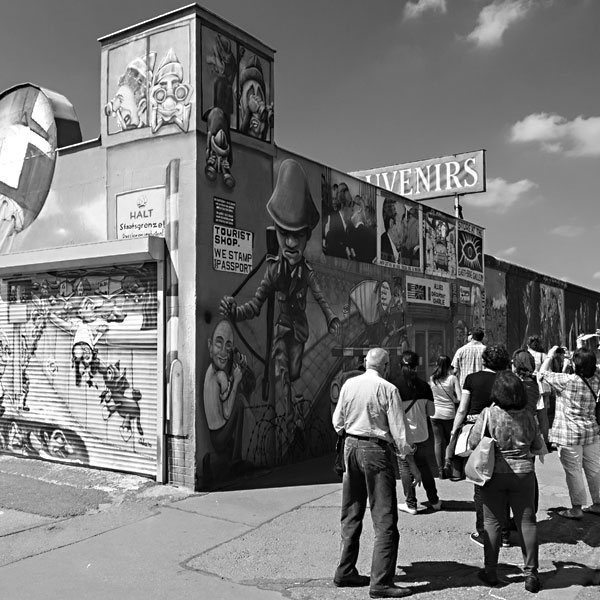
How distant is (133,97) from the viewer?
8273mm

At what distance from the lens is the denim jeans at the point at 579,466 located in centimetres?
641

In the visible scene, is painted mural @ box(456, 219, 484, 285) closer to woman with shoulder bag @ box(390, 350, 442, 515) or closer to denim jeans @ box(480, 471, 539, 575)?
woman with shoulder bag @ box(390, 350, 442, 515)

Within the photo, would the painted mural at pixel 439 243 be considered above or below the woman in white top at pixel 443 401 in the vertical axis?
above

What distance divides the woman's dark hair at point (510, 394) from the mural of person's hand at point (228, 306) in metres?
3.96

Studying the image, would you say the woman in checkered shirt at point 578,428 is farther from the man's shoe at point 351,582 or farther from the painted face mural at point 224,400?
the painted face mural at point 224,400

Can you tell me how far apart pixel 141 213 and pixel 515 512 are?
5.71 m

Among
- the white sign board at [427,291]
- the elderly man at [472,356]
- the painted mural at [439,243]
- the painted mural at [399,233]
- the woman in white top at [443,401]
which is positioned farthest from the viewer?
the painted mural at [439,243]

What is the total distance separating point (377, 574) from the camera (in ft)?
15.0

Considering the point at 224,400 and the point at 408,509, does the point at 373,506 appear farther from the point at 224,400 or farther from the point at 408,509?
the point at 224,400

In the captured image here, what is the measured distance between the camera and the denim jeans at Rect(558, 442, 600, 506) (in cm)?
641

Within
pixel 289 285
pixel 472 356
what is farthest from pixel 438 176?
pixel 289 285

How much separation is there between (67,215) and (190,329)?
3.06m

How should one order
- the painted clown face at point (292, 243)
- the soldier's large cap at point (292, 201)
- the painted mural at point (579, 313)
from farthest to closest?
the painted mural at point (579, 313) → the painted clown face at point (292, 243) → the soldier's large cap at point (292, 201)

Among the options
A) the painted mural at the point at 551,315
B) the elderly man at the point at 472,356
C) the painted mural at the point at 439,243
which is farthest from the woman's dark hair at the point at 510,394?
the painted mural at the point at 551,315
